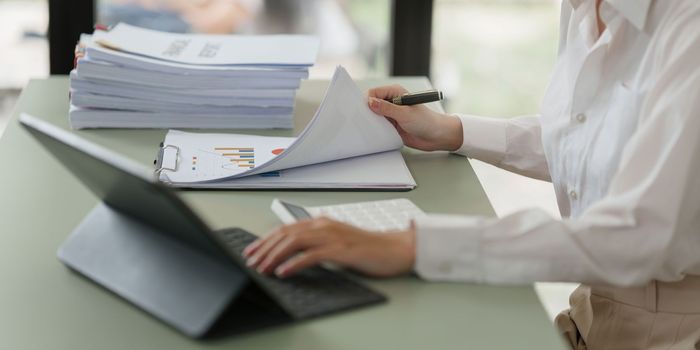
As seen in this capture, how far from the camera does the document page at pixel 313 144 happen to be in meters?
1.27

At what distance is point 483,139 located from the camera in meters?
1.48

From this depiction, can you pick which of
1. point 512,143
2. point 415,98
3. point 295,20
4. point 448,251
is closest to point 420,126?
point 415,98

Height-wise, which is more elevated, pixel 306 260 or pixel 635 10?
pixel 635 10

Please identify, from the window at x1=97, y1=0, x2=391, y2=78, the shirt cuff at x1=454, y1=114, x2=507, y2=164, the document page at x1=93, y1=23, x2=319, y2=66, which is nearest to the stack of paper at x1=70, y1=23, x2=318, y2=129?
the document page at x1=93, y1=23, x2=319, y2=66

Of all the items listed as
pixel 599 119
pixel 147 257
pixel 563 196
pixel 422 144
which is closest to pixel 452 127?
pixel 422 144

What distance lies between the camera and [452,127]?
147cm

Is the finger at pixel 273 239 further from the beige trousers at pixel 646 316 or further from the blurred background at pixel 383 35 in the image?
the blurred background at pixel 383 35

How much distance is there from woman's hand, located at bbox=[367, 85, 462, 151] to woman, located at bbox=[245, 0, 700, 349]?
0.21 meters

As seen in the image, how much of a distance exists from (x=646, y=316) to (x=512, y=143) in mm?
402

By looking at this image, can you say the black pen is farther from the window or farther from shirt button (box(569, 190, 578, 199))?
the window

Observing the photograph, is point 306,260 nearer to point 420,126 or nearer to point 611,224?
point 611,224

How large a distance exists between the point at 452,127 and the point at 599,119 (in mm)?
321

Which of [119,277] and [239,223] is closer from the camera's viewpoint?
[119,277]

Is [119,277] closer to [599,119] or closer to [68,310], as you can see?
[68,310]
